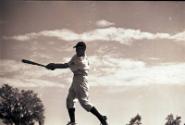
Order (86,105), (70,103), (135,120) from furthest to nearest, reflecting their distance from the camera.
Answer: (135,120)
(70,103)
(86,105)

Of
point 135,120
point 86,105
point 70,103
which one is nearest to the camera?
point 86,105

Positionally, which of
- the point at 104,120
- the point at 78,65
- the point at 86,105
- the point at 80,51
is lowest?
the point at 104,120

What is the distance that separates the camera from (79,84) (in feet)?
23.7

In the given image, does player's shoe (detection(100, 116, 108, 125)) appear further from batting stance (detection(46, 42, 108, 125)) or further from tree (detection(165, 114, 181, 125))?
tree (detection(165, 114, 181, 125))

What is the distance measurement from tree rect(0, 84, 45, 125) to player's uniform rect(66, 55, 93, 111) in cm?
A: 4633

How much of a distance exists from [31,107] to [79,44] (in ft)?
173

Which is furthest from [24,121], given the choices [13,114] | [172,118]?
[172,118]

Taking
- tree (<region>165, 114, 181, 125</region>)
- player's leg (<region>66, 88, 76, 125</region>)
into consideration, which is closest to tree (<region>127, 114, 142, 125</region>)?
tree (<region>165, 114, 181, 125</region>)

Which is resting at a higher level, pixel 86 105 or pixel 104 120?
pixel 86 105

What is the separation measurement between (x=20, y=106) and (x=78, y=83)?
52.0 m

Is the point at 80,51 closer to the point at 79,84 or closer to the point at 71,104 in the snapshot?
the point at 79,84

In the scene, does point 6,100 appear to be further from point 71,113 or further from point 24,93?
point 71,113

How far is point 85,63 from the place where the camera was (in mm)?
7316

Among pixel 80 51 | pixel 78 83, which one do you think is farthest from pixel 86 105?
pixel 80 51
